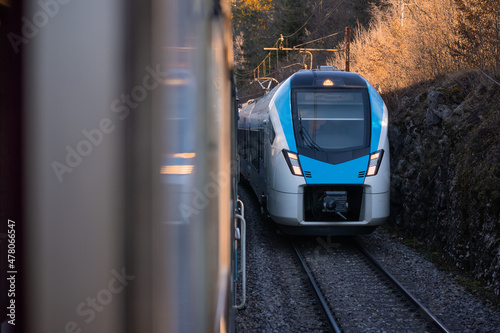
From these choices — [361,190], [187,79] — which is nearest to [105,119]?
[187,79]

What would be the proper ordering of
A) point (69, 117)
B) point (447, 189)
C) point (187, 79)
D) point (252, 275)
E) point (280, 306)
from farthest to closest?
point (447, 189) → point (252, 275) → point (280, 306) → point (187, 79) → point (69, 117)

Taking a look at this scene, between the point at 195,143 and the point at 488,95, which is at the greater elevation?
the point at 488,95

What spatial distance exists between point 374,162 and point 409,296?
244 centimetres

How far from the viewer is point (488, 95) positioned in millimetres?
9266

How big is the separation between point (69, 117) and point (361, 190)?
7.48 metres

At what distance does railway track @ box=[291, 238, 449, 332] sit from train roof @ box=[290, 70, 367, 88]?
2.80 meters

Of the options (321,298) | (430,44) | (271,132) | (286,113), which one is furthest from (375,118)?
(430,44)

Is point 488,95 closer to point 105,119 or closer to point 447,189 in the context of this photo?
point 447,189

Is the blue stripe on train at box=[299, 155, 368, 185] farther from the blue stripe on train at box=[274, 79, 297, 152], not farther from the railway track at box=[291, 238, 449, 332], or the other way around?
the railway track at box=[291, 238, 449, 332]

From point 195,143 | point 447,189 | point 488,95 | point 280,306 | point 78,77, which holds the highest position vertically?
point 488,95

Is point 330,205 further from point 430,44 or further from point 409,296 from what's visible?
point 430,44

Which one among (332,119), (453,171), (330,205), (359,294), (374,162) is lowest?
(359,294)

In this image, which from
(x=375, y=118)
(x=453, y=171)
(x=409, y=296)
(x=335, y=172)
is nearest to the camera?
(x=409, y=296)

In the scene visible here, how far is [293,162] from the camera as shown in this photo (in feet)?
26.5
